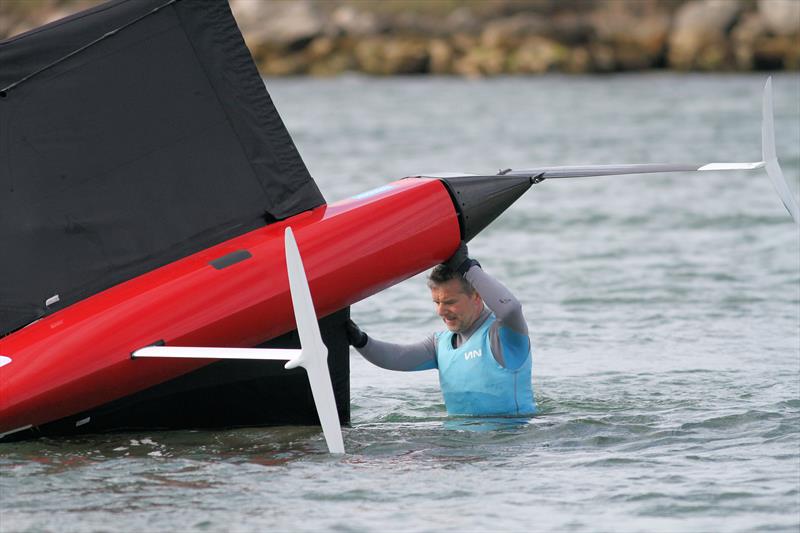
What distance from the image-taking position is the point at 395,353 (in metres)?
7.45

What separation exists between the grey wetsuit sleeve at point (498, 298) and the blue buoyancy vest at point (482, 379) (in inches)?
10.7

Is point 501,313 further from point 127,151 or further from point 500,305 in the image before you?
point 127,151

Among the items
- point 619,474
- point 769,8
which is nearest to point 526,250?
point 619,474

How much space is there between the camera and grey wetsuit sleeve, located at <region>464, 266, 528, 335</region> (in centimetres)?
682

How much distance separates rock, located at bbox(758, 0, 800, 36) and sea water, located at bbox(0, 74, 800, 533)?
21.6 metres

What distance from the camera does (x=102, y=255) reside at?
6.95 meters

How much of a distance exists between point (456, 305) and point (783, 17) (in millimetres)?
33472

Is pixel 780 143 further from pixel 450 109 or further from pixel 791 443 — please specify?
pixel 791 443

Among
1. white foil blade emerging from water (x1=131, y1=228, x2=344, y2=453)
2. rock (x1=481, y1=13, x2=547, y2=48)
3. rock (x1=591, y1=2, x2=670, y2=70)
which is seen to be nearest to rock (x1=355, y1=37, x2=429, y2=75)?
rock (x1=481, y1=13, x2=547, y2=48)

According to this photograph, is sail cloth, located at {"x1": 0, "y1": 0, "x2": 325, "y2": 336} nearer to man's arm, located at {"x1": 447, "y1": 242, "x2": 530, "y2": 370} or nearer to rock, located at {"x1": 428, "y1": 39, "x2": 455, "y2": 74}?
man's arm, located at {"x1": 447, "y1": 242, "x2": 530, "y2": 370}

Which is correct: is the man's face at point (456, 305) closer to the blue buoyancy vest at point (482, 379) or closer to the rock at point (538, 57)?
the blue buoyancy vest at point (482, 379)

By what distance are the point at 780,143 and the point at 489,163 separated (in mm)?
4675

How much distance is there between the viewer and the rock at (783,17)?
38.2 meters

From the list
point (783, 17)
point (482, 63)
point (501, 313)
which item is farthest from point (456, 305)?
point (482, 63)
